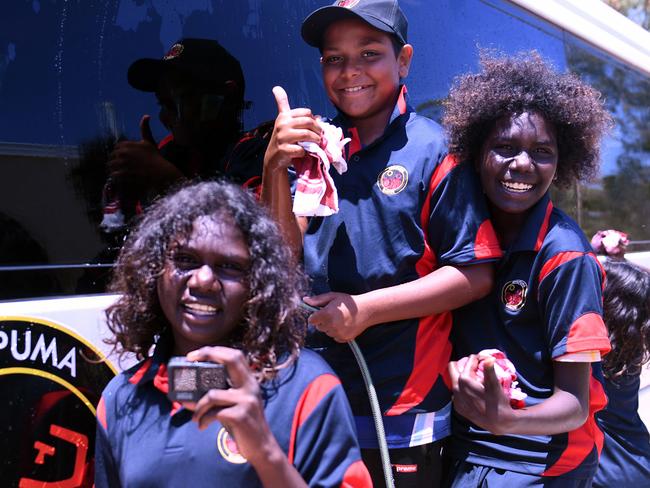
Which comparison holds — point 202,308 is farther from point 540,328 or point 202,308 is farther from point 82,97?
point 540,328

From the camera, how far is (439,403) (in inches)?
86.3

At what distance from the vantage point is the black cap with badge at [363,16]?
2193 mm

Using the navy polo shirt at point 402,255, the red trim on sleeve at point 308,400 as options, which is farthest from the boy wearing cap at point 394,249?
the red trim on sleeve at point 308,400

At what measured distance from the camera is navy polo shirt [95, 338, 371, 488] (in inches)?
57.9

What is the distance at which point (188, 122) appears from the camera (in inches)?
89.4

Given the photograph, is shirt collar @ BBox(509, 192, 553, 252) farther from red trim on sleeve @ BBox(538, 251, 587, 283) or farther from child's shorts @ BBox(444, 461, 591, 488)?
child's shorts @ BBox(444, 461, 591, 488)

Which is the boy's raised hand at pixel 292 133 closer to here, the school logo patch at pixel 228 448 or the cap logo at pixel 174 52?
the cap logo at pixel 174 52

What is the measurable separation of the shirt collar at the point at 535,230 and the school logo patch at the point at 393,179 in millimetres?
358

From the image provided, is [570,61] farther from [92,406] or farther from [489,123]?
[92,406]

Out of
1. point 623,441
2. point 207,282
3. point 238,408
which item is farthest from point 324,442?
point 623,441

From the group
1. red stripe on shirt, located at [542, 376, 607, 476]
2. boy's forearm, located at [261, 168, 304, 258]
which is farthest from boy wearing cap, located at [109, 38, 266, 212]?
red stripe on shirt, located at [542, 376, 607, 476]

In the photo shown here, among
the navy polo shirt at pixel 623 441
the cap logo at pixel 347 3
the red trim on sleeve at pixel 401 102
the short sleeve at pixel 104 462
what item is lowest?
the navy polo shirt at pixel 623 441

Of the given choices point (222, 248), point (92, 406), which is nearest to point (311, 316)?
point (222, 248)

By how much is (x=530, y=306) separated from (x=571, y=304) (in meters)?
0.12
